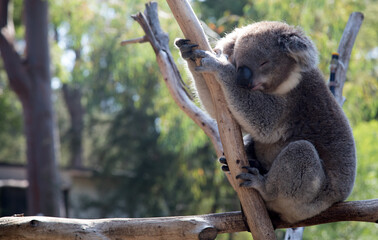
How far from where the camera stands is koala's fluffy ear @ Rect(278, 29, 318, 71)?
2.74 meters

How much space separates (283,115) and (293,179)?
46 centimetres

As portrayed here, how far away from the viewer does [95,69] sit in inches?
441

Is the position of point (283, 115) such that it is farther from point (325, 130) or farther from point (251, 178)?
point (251, 178)

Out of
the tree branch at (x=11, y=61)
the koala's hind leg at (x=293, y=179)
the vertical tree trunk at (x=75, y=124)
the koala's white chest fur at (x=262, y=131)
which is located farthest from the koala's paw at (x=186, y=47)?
the vertical tree trunk at (x=75, y=124)

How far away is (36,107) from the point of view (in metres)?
9.30

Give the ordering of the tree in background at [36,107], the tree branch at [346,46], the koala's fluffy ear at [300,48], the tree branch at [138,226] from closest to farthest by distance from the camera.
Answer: the tree branch at [138,226]
the koala's fluffy ear at [300,48]
the tree branch at [346,46]
the tree in background at [36,107]

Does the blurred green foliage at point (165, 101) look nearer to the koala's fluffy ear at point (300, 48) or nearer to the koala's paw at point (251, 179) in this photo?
the koala's fluffy ear at point (300, 48)

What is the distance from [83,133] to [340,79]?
17411mm

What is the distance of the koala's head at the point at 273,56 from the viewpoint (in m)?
2.74

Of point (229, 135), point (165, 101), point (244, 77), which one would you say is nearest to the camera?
point (229, 135)

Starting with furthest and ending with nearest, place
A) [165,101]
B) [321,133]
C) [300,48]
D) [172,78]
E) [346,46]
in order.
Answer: [165,101], [346,46], [172,78], [321,133], [300,48]

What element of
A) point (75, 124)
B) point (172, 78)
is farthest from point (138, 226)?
point (75, 124)

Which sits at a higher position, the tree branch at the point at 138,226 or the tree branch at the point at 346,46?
the tree branch at the point at 346,46

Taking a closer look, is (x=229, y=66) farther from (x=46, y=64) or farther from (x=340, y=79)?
(x=46, y=64)
